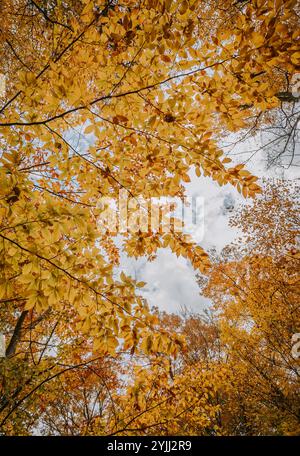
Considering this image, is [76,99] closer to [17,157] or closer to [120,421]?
[17,157]

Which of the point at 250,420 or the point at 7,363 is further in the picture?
the point at 250,420

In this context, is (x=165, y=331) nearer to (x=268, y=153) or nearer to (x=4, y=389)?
(x=4, y=389)

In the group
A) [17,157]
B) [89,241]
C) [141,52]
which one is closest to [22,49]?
[141,52]

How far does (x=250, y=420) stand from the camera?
43.1 feet

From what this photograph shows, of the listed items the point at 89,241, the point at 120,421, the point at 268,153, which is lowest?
the point at 120,421

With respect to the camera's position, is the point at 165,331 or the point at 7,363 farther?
the point at 7,363

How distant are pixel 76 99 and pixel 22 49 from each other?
15.3ft
